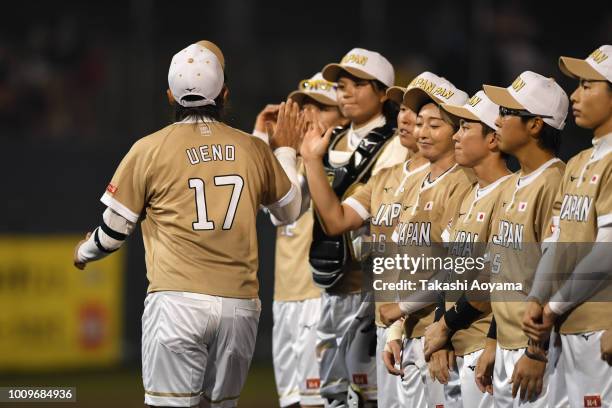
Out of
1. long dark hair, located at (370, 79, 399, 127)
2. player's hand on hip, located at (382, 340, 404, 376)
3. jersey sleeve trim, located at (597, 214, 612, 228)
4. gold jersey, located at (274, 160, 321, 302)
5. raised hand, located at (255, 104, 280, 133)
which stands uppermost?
long dark hair, located at (370, 79, 399, 127)

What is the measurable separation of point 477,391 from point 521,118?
134cm

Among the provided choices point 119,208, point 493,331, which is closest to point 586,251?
point 493,331

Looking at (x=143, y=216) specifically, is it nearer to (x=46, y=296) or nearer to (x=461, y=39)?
(x=46, y=296)

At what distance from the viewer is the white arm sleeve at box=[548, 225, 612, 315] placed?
5152 mm

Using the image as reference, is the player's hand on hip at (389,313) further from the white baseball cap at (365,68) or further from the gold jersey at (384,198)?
the white baseball cap at (365,68)

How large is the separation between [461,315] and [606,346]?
3.32 feet

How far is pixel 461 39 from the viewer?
13.3 meters

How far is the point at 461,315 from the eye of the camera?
594 cm

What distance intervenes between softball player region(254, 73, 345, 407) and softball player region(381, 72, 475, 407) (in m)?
1.87

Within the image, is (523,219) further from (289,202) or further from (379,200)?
(379,200)

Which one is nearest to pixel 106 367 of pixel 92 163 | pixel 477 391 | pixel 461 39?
pixel 92 163

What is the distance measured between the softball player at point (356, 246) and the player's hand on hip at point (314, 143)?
0.63 m

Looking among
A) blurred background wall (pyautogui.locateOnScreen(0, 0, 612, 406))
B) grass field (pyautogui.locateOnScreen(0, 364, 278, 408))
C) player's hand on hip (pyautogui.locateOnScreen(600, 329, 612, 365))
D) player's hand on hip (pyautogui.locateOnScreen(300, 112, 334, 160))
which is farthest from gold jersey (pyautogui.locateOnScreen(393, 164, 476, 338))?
blurred background wall (pyautogui.locateOnScreen(0, 0, 612, 406))

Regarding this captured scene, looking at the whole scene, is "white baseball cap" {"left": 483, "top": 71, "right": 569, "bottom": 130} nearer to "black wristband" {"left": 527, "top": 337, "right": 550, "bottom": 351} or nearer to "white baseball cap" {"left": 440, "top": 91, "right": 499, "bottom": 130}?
"white baseball cap" {"left": 440, "top": 91, "right": 499, "bottom": 130}
